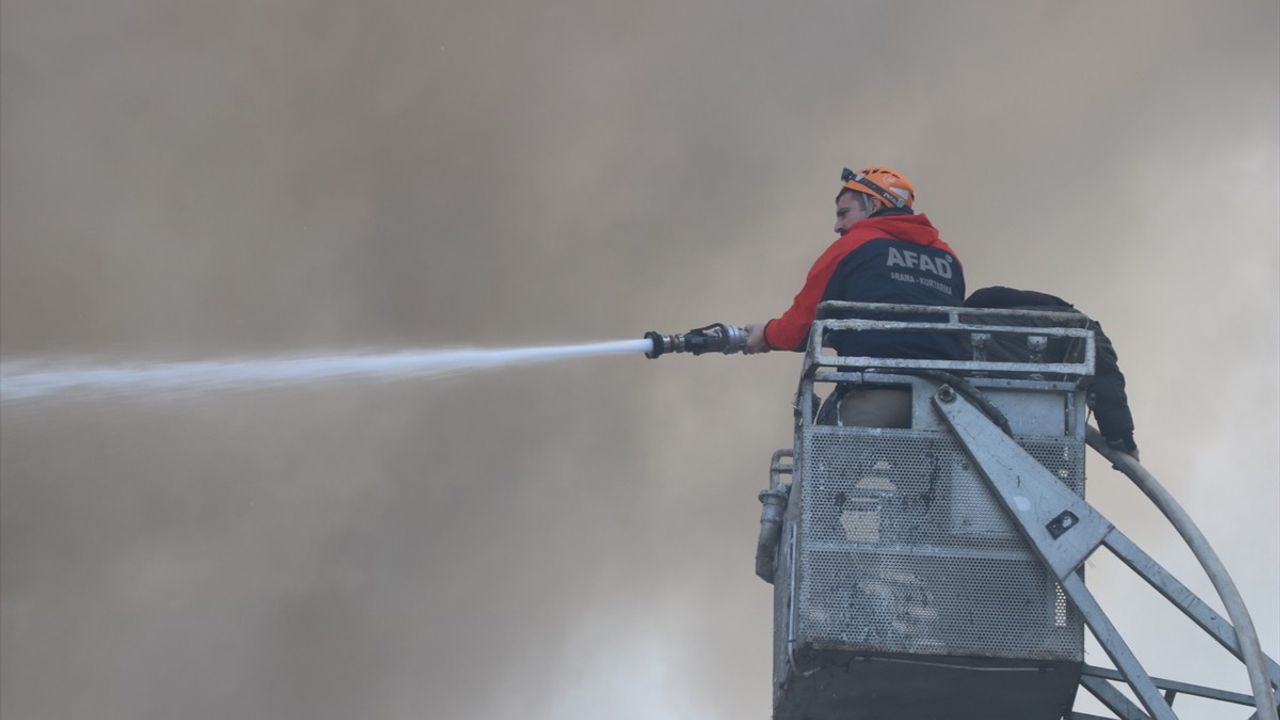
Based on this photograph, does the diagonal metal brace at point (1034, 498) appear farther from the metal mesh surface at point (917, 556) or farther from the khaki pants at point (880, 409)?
the khaki pants at point (880, 409)

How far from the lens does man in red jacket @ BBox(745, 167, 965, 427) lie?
50.0 ft

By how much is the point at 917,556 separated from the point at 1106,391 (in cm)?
234

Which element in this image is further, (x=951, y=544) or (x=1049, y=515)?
(x=951, y=544)

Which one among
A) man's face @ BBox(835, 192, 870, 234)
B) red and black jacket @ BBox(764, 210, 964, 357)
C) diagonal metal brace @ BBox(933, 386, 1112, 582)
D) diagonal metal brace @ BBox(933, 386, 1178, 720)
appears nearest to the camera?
diagonal metal brace @ BBox(933, 386, 1178, 720)

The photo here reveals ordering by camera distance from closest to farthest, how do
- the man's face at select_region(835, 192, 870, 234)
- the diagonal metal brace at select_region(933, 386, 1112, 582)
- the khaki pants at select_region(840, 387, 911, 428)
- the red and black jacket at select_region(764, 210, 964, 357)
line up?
the diagonal metal brace at select_region(933, 386, 1112, 582) → the khaki pants at select_region(840, 387, 911, 428) → the red and black jacket at select_region(764, 210, 964, 357) → the man's face at select_region(835, 192, 870, 234)

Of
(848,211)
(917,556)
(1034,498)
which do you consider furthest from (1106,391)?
(848,211)

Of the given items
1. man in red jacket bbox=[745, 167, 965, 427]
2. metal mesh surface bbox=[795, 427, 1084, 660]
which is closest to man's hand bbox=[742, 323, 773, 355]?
man in red jacket bbox=[745, 167, 965, 427]

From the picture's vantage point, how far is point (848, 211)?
17234 millimetres

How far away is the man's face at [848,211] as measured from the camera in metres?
17.2

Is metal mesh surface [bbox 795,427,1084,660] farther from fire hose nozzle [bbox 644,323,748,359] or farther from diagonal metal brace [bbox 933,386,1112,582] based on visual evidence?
fire hose nozzle [bbox 644,323,748,359]

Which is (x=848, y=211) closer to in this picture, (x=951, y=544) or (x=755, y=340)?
(x=755, y=340)

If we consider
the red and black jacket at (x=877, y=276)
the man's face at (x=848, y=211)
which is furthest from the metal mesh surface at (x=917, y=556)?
the man's face at (x=848, y=211)

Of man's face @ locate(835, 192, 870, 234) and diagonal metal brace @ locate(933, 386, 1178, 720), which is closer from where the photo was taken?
diagonal metal brace @ locate(933, 386, 1178, 720)

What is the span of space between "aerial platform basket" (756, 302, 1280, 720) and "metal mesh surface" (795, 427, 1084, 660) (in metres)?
0.01
